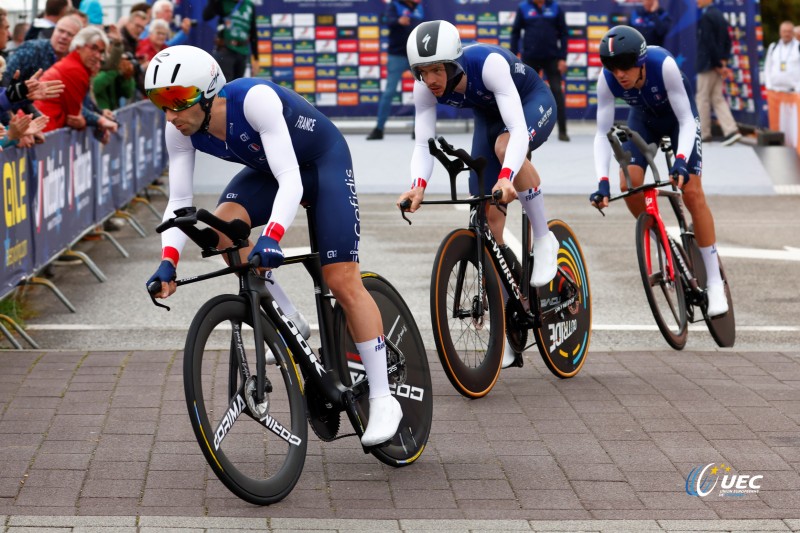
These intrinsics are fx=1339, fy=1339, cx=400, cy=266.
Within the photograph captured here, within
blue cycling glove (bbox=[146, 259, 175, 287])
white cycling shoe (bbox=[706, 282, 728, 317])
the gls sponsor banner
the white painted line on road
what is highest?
blue cycling glove (bbox=[146, 259, 175, 287])

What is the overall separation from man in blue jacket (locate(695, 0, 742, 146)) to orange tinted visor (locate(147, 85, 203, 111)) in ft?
56.5

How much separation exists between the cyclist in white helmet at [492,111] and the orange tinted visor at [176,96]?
66.2 inches

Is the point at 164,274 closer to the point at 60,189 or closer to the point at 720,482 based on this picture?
the point at 720,482

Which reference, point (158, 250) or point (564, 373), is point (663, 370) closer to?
point (564, 373)

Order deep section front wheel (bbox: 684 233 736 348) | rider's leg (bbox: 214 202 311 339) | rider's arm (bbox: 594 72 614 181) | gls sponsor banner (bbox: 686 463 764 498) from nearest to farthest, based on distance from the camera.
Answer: gls sponsor banner (bbox: 686 463 764 498), rider's leg (bbox: 214 202 311 339), rider's arm (bbox: 594 72 614 181), deep section front wheel (bbox: 684 233 736 348)

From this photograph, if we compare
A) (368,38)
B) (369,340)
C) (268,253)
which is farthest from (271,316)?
(368,38)

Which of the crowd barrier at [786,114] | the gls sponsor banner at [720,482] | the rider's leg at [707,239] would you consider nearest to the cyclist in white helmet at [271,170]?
the gls sponsor banner at [720,482]

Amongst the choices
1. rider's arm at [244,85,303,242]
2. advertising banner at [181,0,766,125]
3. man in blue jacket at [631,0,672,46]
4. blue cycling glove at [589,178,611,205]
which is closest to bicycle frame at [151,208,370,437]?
rider's arm at [244,85,303,242]

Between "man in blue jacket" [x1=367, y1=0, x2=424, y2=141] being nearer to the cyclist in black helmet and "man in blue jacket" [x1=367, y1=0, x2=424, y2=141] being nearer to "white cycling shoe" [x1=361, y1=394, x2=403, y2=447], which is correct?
the cyclist in black helmet

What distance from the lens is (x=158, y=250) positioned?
40.9 ft

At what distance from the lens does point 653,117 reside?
27.7 feet

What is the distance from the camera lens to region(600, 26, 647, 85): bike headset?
25.4 feet

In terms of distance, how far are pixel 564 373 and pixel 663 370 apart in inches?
24.1

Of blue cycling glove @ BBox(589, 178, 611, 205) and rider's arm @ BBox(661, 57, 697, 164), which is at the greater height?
rider's arm @ BBox(661, 57, 697, 164)
